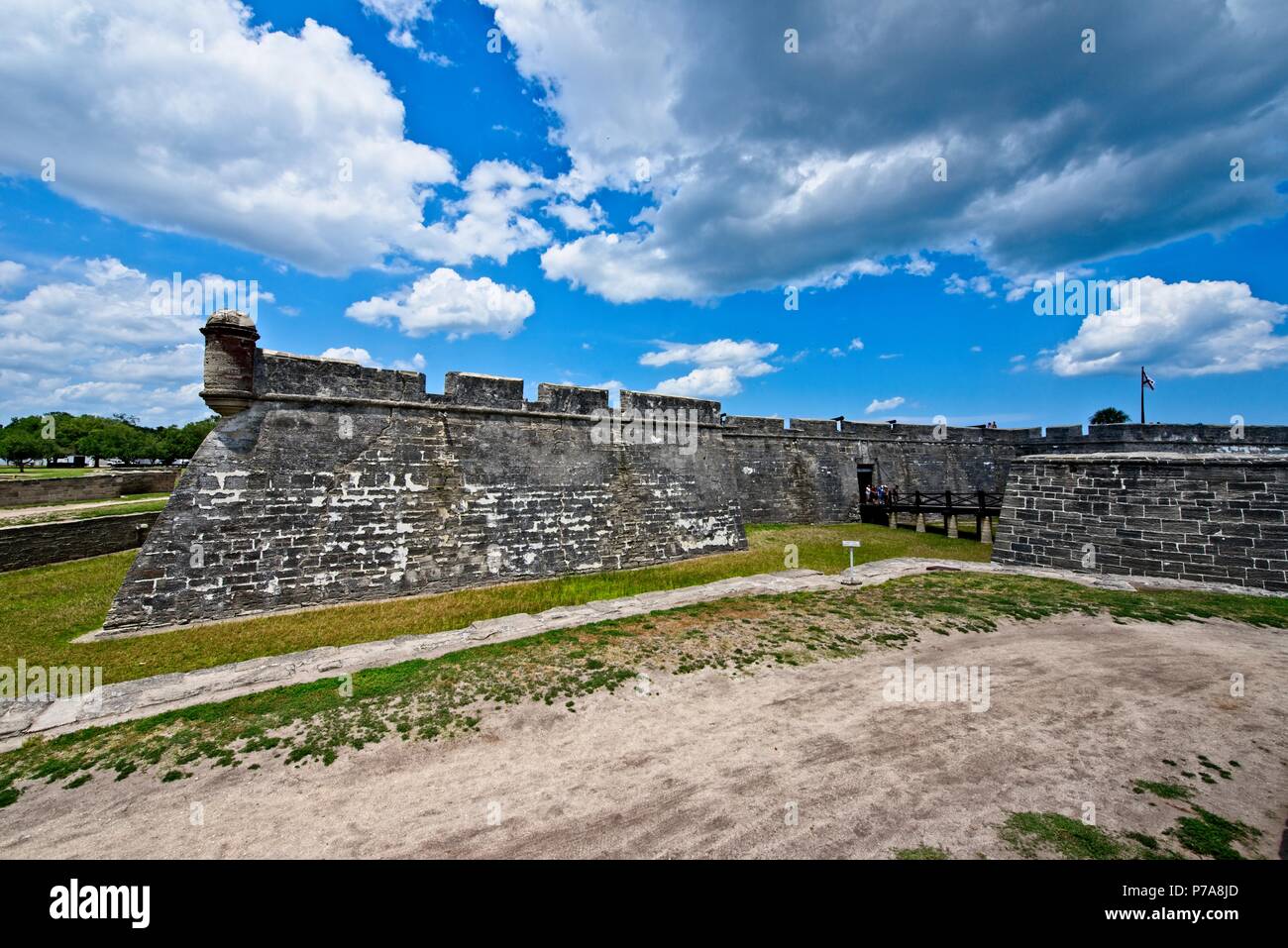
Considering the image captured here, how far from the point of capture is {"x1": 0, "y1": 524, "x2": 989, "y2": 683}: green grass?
6258 mm

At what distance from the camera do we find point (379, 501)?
9344 millimetres

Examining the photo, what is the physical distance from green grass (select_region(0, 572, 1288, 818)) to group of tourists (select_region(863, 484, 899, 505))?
11618 mm

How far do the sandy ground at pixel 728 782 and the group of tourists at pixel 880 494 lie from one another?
53.0 ft

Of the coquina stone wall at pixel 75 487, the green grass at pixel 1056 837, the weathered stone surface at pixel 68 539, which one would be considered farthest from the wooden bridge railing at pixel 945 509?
the coquina stone wall at pixel 75 487

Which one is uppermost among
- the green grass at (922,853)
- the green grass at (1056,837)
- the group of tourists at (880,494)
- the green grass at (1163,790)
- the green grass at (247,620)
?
the group of tourists at (880,494)

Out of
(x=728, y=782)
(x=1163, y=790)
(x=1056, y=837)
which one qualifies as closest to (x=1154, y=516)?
(x=1163, y=790)

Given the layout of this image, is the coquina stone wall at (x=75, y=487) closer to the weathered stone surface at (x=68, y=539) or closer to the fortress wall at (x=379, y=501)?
the weathered stone surface at (x=68, y=539)

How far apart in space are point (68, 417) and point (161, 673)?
256 feet

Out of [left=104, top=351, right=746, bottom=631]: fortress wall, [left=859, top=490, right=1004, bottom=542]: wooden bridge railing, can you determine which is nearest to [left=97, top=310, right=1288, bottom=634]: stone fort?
[left=104, top=351, right=746, bottom=631]: fortress wall

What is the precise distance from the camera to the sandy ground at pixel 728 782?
321cm

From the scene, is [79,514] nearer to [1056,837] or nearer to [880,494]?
[1056,837]

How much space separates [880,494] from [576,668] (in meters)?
20.1

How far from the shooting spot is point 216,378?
8109 millimetres
